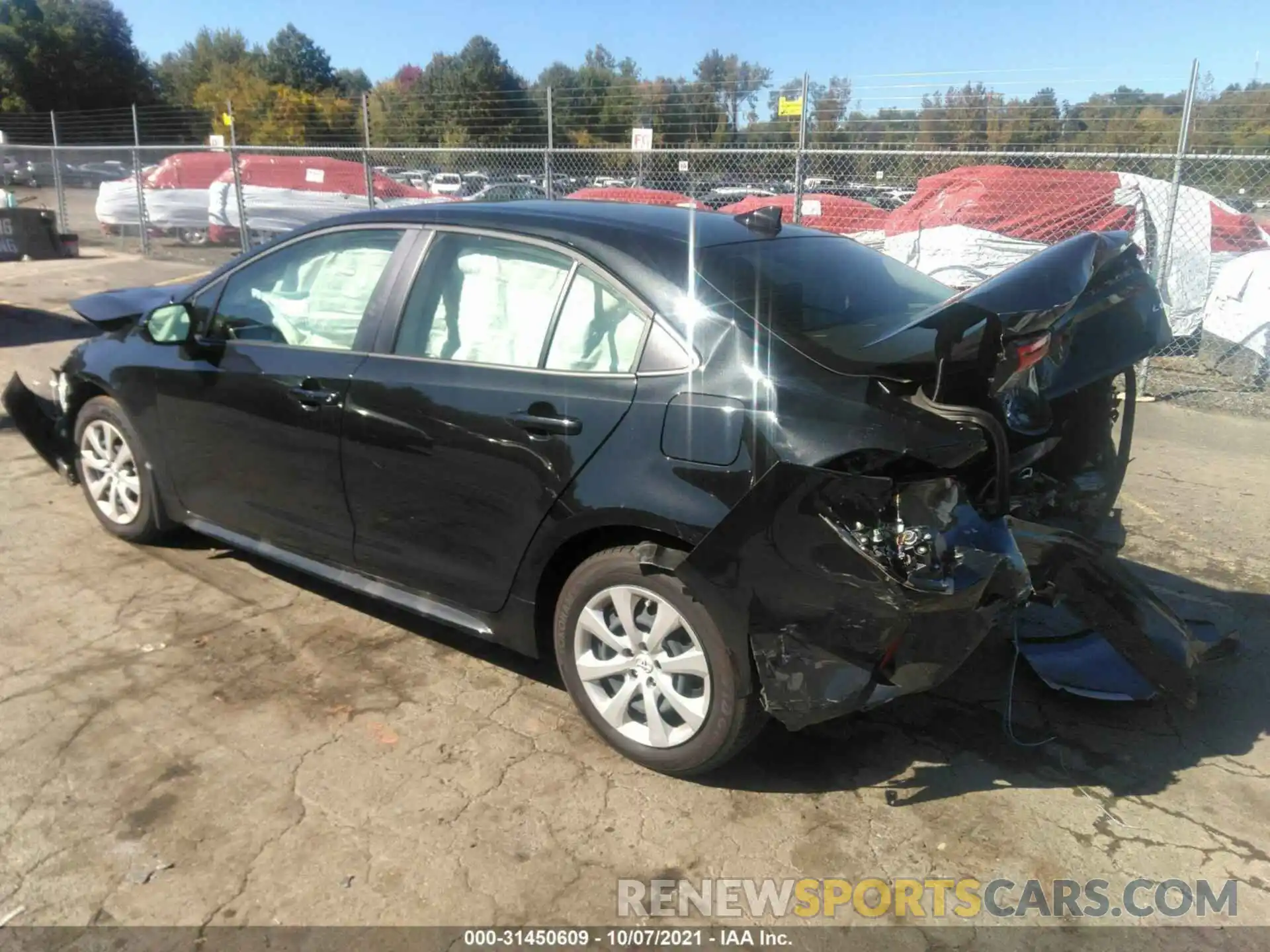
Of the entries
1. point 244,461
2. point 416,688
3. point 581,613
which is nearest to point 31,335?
point 244,461

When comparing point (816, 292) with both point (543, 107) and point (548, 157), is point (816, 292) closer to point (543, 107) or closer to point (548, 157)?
point (548, 157)

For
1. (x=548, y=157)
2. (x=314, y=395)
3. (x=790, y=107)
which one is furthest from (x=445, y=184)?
(x=314, y=395)

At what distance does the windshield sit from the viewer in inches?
117

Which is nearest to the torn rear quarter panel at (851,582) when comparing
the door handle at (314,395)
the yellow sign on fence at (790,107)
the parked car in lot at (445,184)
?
the door handle at (314,395)

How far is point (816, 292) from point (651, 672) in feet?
4.58

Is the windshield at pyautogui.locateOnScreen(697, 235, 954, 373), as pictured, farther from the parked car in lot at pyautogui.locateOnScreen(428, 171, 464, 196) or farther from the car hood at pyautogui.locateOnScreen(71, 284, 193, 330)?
the parked car in lot at pyautogui.locateOnScreen(428, 171, 464, 196)

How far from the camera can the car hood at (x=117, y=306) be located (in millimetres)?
4922

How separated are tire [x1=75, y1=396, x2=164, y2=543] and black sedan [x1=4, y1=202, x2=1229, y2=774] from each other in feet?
1.14

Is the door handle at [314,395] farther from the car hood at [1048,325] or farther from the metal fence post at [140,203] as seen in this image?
the metal fence post at [140,203]

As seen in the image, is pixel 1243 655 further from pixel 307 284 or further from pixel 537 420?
pixel 307 284

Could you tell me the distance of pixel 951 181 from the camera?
33.6ft

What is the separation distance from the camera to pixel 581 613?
10.2 ft

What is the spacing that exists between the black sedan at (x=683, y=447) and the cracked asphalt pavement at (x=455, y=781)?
0.26m

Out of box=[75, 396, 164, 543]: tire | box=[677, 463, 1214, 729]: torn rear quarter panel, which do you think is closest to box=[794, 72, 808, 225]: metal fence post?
box=[75, 396, 164, 543]: tire
